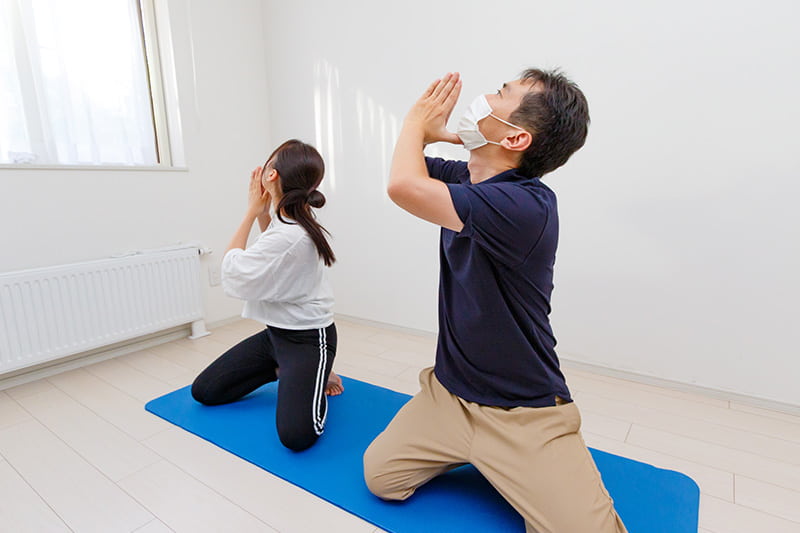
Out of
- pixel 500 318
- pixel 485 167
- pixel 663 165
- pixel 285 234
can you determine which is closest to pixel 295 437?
pixel 285 234

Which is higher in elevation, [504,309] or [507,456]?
[504,309]

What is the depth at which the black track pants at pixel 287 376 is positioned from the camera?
58.6 inches

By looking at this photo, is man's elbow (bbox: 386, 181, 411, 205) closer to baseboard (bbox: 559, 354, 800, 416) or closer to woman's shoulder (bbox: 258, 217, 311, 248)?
woman's shoulder (bbox: 258, 217, 311, 248)

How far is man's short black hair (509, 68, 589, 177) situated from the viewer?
1.04m

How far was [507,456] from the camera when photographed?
44.6 inches

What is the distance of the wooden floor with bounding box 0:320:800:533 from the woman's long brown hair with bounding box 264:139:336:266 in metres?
0.81

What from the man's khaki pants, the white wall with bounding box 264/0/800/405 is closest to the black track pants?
the man's khaki pants

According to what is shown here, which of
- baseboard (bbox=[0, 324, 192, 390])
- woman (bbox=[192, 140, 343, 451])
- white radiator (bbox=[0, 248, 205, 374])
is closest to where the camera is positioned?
woman (bbox=[192, 140, 343, 451])

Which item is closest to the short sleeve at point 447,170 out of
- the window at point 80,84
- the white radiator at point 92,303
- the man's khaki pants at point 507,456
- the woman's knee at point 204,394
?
the man's khaki pants at point 507,456

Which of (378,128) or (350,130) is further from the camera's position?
(350,130)

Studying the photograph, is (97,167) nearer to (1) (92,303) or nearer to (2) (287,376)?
(1) (92,303)

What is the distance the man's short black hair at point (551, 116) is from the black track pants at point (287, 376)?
40.6 inches

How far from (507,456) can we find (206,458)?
99cm

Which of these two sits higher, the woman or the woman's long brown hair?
the woman's long brown hair
